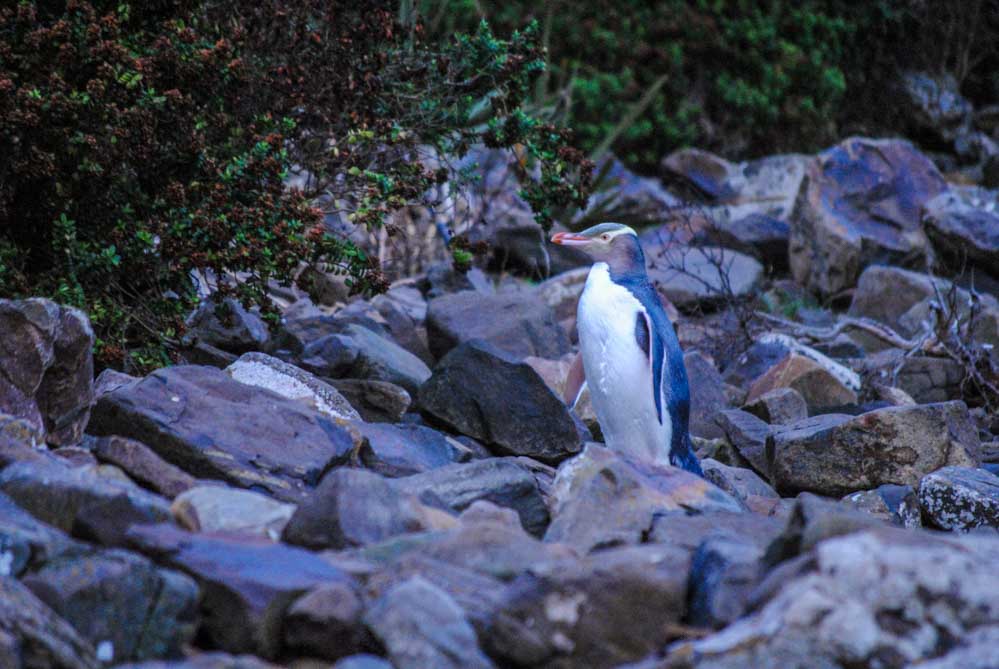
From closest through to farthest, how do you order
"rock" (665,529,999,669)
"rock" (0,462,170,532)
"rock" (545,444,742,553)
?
"rock" (665,529,999,669)
"rock" (0,462,170,532)
"rock" (545,444,742,553)

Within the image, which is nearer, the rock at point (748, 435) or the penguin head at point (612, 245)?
the penguin head at point (612, 245)

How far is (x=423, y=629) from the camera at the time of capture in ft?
8.40

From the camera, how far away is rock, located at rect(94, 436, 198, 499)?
11.7 ft

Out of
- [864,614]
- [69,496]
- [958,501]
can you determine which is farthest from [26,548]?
[958,501]

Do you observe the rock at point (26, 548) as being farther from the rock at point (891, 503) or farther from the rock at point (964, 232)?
the rock at point (964, 232)

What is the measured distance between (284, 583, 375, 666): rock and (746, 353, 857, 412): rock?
4603 millimetres

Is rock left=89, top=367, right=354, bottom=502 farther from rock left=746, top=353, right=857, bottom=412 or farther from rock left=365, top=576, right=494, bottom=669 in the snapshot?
rock left=746, top=353, right=857, bottom=412

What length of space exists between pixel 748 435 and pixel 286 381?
2.15 metres

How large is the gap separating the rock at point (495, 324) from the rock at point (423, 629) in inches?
158

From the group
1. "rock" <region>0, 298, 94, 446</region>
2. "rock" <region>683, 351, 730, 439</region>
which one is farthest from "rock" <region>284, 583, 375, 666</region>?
"rock" <region>683, 351, 730, 439</region>

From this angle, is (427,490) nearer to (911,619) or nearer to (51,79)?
(911,619)

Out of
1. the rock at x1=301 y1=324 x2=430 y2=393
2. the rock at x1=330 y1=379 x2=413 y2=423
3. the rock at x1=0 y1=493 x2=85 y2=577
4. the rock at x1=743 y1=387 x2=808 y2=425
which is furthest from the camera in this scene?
the rock at x1=743 y1=387 x2=808 y2=425

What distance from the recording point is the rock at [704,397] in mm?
6367

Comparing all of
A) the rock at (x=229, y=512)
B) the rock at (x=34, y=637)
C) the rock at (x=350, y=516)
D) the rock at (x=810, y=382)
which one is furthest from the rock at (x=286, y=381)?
the rock at (x=810, y=382)
